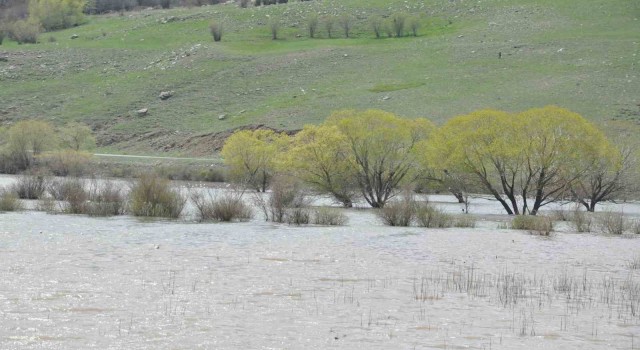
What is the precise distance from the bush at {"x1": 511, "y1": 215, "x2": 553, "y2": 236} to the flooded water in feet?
8.31

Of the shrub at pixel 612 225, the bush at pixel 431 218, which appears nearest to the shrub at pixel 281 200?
the bush at pixel 431 218

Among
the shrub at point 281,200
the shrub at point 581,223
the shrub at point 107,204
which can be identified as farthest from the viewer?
the shrub at point 107,204

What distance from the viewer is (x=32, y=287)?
2388 centimetres

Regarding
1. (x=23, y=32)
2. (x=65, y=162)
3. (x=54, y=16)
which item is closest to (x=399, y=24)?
(x=23, y=32)

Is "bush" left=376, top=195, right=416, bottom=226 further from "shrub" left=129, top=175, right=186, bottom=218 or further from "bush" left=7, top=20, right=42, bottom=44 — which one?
"bush" left=7, top=20, right=42, bottom=44

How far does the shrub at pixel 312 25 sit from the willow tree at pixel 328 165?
9497cm

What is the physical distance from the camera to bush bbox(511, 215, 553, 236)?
42.7 metres

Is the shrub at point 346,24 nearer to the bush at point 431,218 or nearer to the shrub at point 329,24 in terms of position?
the shrub at point 329,24

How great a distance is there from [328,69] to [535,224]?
85203 mm

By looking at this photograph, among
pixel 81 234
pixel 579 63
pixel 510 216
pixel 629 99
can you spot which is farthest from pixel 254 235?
pixel 579 63

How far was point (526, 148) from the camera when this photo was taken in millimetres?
53406

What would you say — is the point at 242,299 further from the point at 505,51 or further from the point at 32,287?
the point at 505,51

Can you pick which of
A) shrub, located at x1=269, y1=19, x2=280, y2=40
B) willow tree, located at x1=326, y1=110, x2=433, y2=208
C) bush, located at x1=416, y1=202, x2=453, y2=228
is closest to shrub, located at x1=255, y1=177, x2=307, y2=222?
willow tree, located at x1=326, y1=110, x2=433, y2=208

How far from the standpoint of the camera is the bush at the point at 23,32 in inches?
6708
